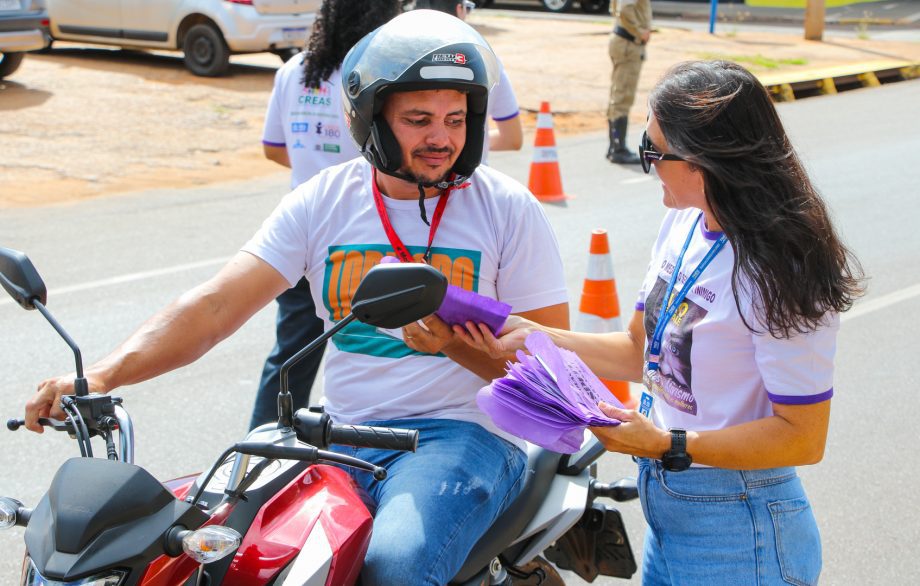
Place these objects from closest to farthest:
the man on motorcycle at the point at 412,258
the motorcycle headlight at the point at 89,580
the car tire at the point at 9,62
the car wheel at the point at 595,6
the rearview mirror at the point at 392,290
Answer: the motorcycle headlight at the point at 89,580 → the rearview mirror at the point at 392,290 → the man on motorcycle at the point at 412,258 → the car tire at the point at 9,62 → the car wheel at the point at 595,6

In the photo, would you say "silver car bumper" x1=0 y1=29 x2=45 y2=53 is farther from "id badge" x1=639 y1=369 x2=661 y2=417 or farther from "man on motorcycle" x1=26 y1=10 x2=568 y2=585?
"id badge" x1=639 y1=369 x2=661 y2=417

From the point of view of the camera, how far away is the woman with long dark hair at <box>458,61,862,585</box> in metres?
2.25

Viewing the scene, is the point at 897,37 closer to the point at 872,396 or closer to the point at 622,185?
the point at 622,185

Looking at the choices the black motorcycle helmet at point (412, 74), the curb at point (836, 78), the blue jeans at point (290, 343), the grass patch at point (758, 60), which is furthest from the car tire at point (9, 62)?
the black motorcycle helmet at point (412, 74)

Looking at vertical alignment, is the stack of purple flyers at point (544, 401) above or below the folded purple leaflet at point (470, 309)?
below

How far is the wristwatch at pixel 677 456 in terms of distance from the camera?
2.29 m

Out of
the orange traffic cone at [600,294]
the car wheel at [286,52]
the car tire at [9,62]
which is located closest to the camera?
the orange traffic cone at [600,294]

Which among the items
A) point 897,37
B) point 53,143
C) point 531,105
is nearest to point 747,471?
point 53,143

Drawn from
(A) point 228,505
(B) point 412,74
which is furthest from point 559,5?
(A) point 228,505

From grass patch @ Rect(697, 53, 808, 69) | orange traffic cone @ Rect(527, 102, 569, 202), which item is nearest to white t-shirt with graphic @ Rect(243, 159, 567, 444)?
orange traffic cone @ Rect(527, 102, 569, 202)

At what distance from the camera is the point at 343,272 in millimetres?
2799

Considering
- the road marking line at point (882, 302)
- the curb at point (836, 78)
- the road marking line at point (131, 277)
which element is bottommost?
the curb at point (836, 78)

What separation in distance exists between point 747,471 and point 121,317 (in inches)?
187

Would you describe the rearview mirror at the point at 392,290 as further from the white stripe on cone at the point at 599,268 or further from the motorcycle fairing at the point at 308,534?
the white stripe on cone at the point at 599,268
